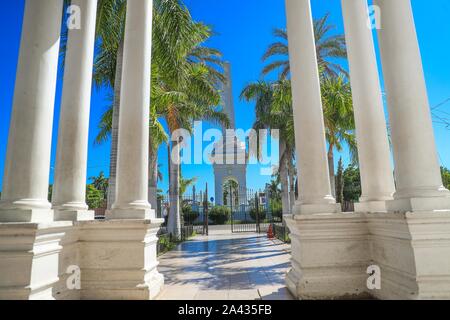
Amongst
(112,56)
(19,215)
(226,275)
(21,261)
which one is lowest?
(226,275)

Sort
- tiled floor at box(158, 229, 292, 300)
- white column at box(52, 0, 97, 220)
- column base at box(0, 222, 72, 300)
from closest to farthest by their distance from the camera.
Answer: column base at box(0, 222, 72, 300), white column at box(52, 0, 97, 220), tiled floor at box(158, 229, 292, 300)

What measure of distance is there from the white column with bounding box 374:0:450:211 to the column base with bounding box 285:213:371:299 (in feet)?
4.33

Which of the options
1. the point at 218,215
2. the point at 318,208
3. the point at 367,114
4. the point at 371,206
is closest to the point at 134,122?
the point at 318,208

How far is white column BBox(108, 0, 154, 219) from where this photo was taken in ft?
29.6

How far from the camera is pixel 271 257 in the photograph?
61.1 ft

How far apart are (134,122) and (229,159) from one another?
198 ft

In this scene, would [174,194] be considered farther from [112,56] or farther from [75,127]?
[75,127]

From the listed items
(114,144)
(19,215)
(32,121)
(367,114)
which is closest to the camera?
(19,215)

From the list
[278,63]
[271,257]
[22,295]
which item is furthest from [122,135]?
[278,63]

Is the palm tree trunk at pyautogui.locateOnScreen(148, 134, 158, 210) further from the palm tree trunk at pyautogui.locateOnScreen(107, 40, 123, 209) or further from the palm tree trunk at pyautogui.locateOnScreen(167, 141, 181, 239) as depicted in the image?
the palm tree trunk at pyautogui.locateOnScreen(107, 40, 123, 209)

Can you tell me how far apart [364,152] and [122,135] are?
770 cm

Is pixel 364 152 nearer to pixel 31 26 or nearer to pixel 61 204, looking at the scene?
pixel 61 204

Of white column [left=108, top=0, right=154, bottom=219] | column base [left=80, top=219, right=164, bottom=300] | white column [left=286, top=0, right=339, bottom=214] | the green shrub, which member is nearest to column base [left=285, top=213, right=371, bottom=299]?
white column [left=286, top=0, right=339, bottom=214]

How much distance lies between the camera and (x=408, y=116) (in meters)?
7.38
